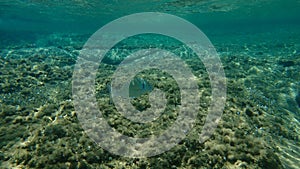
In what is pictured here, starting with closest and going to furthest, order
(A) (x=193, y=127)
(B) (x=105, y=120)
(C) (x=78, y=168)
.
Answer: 1. (C) (x=78, y=168)
2. (A) (x=193, y=127)
3. (B) (x=105, y=120)

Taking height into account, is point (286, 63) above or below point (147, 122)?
above

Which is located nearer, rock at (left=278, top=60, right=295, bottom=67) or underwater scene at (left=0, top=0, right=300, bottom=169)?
underwater scene at (left=0, top=0, right=300, bottom=169)

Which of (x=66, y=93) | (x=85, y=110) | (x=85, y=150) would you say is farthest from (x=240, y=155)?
(x=66, y=93)

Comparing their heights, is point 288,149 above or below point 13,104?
below

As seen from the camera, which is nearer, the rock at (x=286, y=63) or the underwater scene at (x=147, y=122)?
the underwater scene at (x=147, y=122)

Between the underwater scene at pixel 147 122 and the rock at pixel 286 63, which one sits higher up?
the rock at pixel 286 63

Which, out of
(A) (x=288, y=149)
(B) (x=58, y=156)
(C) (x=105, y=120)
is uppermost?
(C) (x=105, y=120)

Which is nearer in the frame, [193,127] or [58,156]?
[58,156]

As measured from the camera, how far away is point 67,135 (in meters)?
4.62

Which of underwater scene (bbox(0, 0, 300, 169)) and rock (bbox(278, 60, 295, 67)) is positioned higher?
rock (bbox(278, 60, 295, 67))

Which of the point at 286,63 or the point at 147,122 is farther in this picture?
the point at 286,63

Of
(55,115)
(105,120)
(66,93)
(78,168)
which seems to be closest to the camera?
(78,168)

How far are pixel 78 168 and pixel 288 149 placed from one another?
5.05 meters

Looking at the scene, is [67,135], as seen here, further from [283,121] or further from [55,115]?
[283,121]
